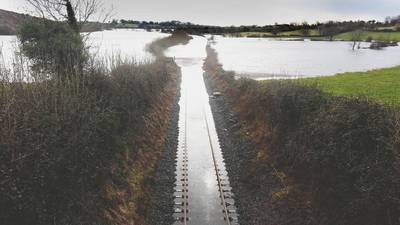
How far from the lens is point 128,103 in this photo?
831 inches

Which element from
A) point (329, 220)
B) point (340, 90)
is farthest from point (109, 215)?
point (340, 90)

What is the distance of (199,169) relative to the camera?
2127cm

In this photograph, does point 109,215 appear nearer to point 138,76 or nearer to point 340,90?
point 138,76

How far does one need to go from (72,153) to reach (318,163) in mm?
9281

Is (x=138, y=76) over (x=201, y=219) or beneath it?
over

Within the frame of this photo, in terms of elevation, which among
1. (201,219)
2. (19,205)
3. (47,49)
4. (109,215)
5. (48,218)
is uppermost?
(47,49)

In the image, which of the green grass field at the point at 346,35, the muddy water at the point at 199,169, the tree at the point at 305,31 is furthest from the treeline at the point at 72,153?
the tree at the point at 305,31

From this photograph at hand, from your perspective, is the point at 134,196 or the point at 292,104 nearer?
the point at 134,196

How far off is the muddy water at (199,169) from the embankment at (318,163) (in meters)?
0.90

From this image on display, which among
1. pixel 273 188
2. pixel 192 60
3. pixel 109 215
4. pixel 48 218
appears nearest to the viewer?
pixel 48 218

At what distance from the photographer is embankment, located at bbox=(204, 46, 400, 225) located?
12.4 meters

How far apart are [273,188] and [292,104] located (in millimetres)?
5611

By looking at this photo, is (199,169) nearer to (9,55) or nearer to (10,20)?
(9,55)

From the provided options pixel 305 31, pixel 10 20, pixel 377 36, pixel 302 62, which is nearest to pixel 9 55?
pixel 10 20
